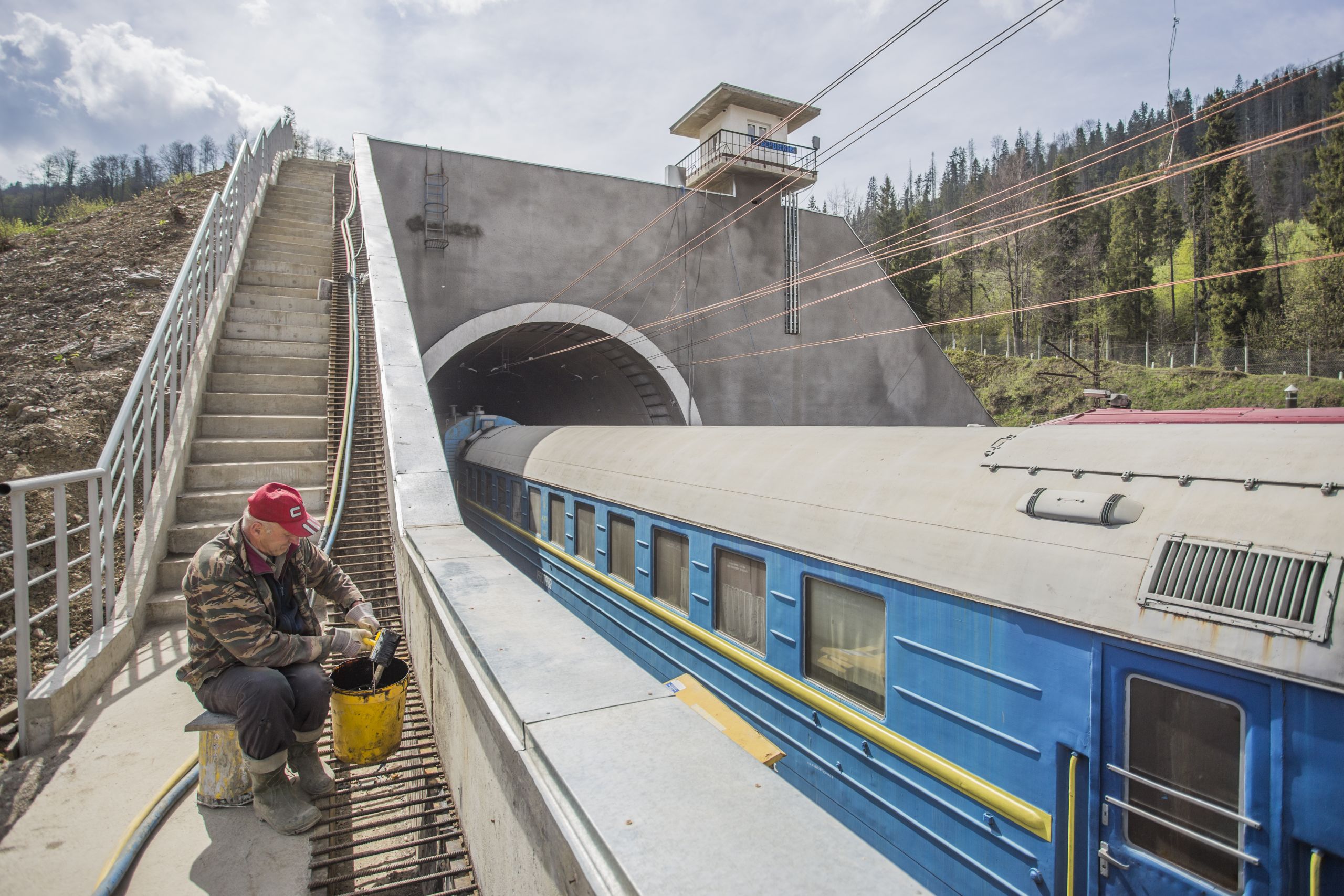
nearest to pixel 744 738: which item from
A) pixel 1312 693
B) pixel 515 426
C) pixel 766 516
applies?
pixel 766 516

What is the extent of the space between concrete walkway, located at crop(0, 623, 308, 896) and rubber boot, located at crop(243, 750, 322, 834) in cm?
6

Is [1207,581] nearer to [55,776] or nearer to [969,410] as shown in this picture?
[55,776]

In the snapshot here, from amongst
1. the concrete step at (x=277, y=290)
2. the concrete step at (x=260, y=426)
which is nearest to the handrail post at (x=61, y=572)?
the concrete step at (x=260, y=426)

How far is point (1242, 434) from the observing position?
313 cm

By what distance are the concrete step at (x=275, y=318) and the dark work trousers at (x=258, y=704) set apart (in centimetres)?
698

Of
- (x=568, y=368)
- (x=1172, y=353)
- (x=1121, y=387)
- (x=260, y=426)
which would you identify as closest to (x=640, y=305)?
(x=568, y=368)

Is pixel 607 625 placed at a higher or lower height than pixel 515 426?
lower

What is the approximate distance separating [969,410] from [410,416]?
2213 cm

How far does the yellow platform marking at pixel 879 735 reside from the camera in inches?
130

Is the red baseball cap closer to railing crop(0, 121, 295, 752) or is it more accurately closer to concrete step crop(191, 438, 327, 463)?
railing crop(0, 121, 295, 752)

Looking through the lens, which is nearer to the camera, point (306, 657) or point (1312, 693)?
point (1312, 693)

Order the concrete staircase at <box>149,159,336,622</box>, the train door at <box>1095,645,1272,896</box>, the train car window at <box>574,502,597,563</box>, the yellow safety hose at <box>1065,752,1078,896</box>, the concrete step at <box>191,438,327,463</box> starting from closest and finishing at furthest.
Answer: the train door at <box>1095,645,1272,896</box> → the yellow safety hose at <box>1065,752,1078,896</box> → the concrete staircase at <box>149,159,336,622</box> → the concrete step at <box>191,438,327,463</box> → the train car window at <box>574,502,597,563</box>

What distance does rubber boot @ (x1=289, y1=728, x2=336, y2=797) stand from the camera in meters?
3.38

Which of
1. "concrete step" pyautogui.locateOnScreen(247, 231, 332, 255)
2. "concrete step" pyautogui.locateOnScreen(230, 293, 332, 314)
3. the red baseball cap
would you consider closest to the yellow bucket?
the red baseball cap
